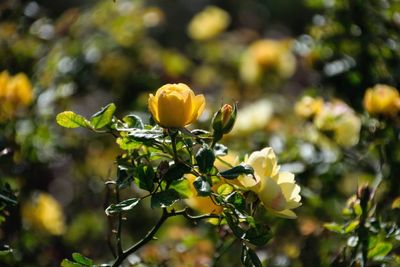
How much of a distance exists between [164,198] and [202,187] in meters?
0.06

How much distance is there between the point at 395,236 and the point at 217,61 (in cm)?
151

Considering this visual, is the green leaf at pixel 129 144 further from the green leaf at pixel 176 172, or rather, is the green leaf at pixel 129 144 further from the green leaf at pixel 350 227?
the green leaf at pixel 350 227

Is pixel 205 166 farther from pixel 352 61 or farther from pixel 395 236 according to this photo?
pixel 352 61

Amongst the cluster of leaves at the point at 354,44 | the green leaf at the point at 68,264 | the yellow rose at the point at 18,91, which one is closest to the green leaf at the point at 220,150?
the green leaf at the point at 68,264

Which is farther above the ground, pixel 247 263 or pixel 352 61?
pixel 247 263

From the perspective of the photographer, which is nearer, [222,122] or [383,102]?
[222,122]

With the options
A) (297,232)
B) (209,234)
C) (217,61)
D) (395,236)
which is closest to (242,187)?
(395,236)

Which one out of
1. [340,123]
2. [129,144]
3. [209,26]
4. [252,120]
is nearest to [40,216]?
[252,120]

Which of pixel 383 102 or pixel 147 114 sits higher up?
pixel 383 102

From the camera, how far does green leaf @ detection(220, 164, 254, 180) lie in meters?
0.83

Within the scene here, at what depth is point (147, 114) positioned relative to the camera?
1.67 m

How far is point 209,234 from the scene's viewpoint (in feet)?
4.54

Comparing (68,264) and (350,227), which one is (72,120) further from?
(350,227)

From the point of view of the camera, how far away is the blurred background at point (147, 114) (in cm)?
139
